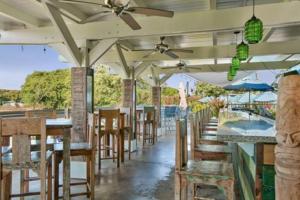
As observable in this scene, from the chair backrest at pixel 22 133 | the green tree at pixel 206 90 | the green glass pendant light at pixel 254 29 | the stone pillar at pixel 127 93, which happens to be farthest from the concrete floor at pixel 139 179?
the green tree at pixel 206 90

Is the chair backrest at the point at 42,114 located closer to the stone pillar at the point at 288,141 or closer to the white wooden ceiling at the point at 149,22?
the white wooden ceiling at the point at 149,22

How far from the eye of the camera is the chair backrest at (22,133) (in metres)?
2.53

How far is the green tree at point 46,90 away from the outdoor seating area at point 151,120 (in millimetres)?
7079

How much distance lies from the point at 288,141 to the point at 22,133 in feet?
7.38

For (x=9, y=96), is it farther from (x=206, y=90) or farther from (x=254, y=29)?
(x=254, y=29)

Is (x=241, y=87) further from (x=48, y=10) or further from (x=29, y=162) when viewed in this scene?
(x=29, y=162)

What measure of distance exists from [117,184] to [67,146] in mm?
1402

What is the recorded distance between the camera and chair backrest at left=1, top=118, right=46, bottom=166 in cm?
253

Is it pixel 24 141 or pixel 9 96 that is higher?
pixel 9 96

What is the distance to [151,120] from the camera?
8.15 m

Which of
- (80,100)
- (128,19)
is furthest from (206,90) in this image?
(128,19)

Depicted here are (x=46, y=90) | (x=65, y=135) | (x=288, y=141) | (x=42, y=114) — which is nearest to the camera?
(x=288, y=141)

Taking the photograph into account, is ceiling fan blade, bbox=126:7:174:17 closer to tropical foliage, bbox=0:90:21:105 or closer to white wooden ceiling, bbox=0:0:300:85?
white wooden ceiling, bbox=0:0:300:85

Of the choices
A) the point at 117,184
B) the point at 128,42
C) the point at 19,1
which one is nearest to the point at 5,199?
the point at 117,184
